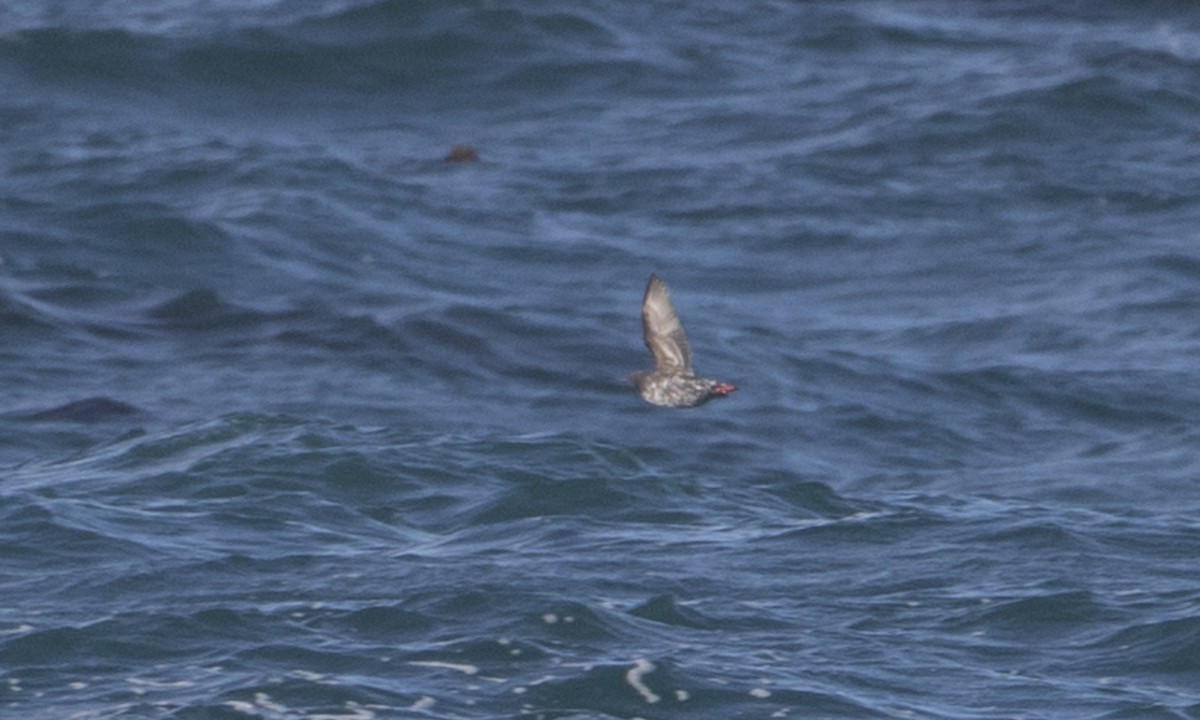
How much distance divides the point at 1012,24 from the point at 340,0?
903 cm

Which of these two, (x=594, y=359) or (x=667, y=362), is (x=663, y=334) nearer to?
(x=667, y=362)

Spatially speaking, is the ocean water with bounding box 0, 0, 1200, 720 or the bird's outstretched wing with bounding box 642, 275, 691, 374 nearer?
the ocean water with bounding box 0, 0, 1200, 720

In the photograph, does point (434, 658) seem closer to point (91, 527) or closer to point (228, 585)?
point (228, 585)

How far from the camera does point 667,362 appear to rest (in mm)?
13391

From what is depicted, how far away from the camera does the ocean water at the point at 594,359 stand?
41.1 ft

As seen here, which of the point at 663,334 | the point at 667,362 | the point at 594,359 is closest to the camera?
the point at 663,334

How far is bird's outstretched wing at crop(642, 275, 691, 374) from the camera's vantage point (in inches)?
518

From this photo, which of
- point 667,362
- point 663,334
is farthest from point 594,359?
point 663,334

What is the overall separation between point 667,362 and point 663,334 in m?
0.20

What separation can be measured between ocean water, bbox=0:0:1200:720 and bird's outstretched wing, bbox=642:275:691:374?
4.35ft

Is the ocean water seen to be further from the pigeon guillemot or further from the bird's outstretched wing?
the bird's outstretched wing

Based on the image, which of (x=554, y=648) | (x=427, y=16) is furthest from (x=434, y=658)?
(x=427, y=16)

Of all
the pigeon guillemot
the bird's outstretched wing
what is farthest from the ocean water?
the bird's outstretched wing

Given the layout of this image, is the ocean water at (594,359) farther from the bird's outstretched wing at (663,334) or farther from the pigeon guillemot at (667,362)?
the bird's outstretched wing at (663,334)
